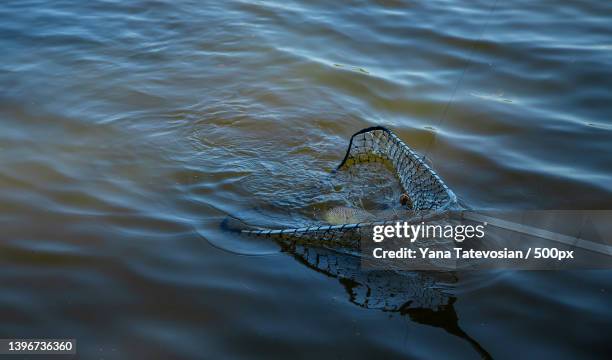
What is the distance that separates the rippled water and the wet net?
0.24 meters

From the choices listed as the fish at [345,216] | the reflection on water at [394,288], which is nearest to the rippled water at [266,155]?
the reflection on water at [394,288]

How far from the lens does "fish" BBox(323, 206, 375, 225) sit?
526cm

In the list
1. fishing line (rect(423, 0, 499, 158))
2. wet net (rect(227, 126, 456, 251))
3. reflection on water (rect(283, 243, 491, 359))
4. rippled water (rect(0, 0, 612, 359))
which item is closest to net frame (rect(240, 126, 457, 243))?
wet net (rect(227, 126, 456, 251))

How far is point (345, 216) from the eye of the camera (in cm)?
535

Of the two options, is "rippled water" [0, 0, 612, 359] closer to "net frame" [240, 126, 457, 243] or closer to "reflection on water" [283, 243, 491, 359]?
"reflection on water" [283, 243, 491, 359]

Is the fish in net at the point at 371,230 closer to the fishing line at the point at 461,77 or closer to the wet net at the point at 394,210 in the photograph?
the wet net at the point at 394,210

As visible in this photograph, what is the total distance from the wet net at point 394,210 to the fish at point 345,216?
1cm

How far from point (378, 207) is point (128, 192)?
7.43 feet

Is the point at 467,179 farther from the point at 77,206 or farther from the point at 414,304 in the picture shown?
the point at 77,206

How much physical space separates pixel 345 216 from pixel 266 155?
1452mm

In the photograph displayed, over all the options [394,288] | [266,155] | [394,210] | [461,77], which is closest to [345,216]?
[394,210]

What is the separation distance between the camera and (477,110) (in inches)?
289

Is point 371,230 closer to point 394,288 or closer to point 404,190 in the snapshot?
point 394,288

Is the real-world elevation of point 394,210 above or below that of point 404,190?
below
